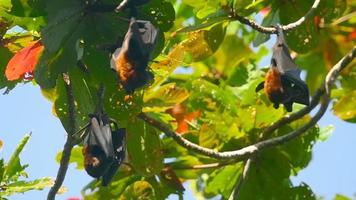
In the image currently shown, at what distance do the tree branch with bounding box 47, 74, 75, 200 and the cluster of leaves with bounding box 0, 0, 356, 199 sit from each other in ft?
0.11

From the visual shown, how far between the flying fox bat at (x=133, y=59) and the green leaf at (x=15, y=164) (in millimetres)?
928

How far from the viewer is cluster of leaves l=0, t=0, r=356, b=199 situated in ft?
8.72

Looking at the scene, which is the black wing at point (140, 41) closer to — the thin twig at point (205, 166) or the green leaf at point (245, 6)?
the green leaf at point (245, 6)

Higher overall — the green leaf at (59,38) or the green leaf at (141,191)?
the green leaf at (59,38)

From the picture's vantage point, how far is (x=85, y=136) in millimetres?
2934

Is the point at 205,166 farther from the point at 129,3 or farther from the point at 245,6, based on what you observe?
the point at 129,3

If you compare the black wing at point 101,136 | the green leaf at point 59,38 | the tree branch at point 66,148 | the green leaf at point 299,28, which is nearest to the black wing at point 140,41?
the green leaf at point 59,38

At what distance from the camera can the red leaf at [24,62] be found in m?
2.75

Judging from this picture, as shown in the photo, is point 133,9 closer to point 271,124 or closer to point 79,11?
point 79,11

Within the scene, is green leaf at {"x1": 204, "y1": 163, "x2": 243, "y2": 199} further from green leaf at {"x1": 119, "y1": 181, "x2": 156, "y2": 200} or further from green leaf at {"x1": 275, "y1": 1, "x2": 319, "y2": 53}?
green leaf at {"x1": 275, "y1": 1, "x2": 319, "y2": 53}

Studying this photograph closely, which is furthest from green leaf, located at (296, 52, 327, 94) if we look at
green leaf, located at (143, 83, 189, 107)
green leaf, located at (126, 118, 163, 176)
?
green leaf, located at (126, 118, 163, 176)

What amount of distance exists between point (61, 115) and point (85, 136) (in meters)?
0.14

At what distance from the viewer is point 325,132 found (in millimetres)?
4648

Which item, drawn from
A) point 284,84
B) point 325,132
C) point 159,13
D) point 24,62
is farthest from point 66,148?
point 325,132
